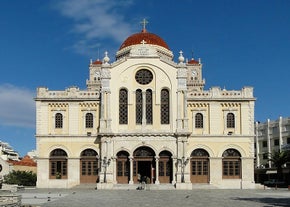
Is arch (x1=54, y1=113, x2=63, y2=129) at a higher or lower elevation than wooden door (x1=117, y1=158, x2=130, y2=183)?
higher

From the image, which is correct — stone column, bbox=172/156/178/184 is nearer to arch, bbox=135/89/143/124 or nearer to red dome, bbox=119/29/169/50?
arch, bbox=135/89/143/124

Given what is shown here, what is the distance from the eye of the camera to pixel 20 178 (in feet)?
178

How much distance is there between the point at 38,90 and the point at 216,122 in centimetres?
1844

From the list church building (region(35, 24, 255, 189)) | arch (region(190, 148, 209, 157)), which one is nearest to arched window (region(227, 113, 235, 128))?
church building (region(35, 24, 255, 189))

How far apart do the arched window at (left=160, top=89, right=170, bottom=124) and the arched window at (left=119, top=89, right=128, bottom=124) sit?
3.54 m

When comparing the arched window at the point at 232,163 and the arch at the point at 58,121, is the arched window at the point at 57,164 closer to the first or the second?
the arch at the point at 58,121

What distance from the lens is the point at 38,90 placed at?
166 ft

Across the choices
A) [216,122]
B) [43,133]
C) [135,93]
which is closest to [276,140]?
[216,122]

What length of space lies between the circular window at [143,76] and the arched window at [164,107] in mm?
1837

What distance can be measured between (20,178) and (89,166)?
31.6ft

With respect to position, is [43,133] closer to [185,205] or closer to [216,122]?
[216,122]

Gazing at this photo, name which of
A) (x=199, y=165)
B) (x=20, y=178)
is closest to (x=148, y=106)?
(x=199, y=165)

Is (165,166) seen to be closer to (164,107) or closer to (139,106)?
(164,107)

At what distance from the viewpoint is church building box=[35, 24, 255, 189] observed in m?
48.7
